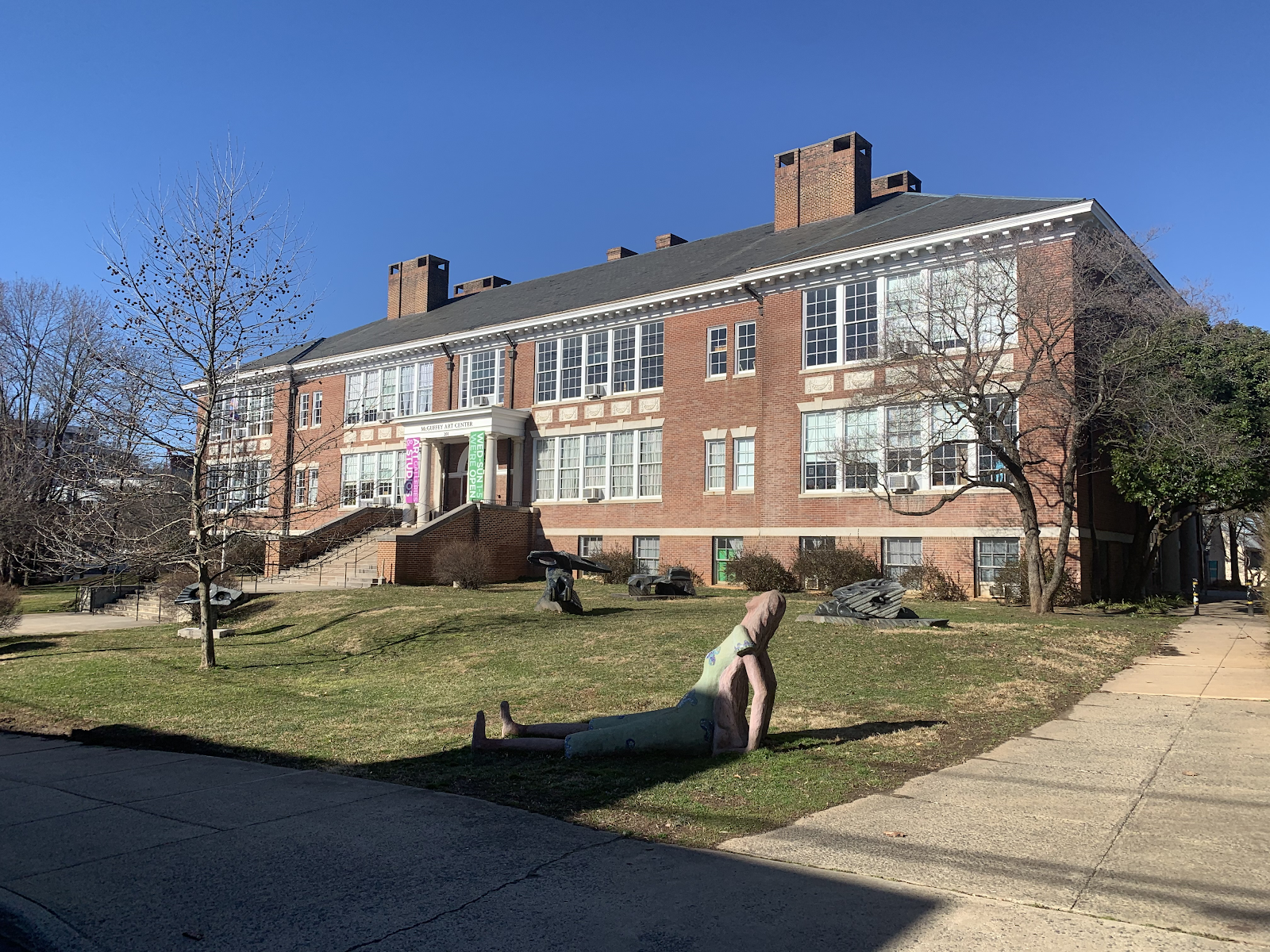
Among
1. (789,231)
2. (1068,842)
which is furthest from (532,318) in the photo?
(1068,842)

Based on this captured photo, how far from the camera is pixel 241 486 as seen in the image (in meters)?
15.3

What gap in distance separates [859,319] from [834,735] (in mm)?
17857

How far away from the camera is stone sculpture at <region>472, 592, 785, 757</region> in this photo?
711 cm

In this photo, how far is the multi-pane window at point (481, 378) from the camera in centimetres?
3341

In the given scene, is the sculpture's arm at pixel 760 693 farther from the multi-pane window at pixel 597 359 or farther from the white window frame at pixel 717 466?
the multi-pane window at pixel 597 359

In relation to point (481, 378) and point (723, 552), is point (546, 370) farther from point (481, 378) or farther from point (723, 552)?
point (723, 552)

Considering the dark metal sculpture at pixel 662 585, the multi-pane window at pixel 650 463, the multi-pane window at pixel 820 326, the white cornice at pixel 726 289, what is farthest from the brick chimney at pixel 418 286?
the dark metal sculpture at pixel 662 585

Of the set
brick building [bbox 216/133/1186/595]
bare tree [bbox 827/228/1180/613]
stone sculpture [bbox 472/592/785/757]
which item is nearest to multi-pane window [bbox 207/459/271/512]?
brick building [bbox 216/133/1186/595]

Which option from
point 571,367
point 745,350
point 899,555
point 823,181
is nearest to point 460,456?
point 571,367

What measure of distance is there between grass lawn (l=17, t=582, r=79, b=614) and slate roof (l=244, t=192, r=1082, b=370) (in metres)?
9.70

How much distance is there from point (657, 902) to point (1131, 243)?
19982 mm

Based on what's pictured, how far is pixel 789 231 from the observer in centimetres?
2944

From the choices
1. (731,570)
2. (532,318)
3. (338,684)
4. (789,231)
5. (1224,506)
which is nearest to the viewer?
(338,684)

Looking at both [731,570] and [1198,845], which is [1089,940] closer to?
[1198,845]
